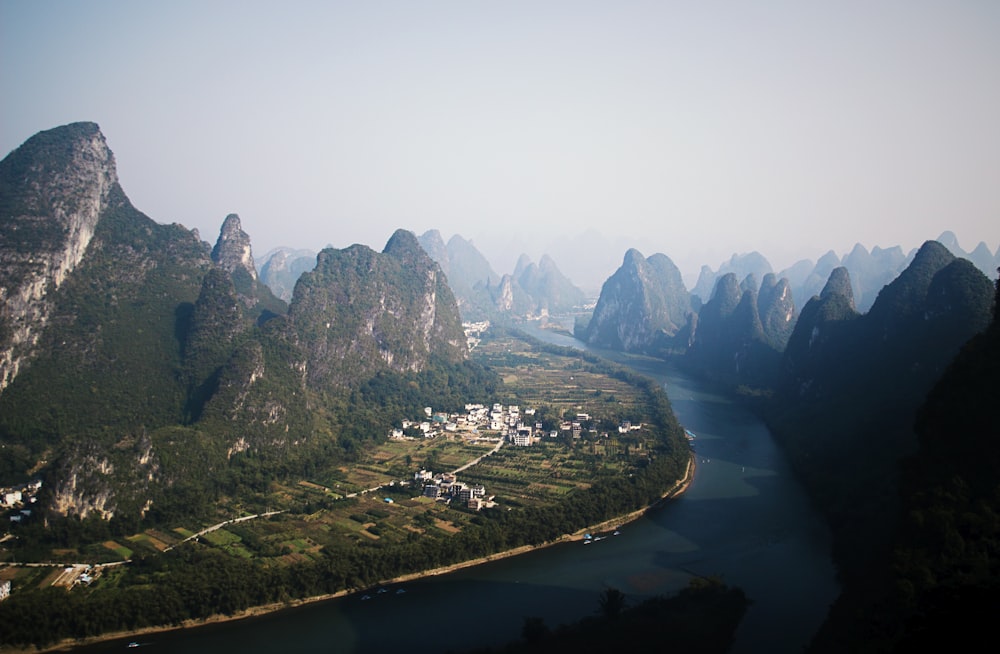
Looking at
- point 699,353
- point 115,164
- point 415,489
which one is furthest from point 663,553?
point 699,353

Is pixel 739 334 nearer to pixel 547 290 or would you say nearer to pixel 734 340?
pixel 734 340

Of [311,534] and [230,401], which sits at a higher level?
[230,401]

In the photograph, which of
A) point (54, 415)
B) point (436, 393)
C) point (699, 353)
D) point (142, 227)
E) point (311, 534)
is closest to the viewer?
point (311, 534)

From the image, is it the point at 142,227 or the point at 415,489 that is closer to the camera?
the point at 415,489

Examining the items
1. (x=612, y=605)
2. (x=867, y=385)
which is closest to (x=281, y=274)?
(x=867, y=385)

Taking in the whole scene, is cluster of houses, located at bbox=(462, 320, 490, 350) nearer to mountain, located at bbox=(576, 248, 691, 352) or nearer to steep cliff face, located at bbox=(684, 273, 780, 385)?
mountain, located at bbox=(576, 248, 691, 352)

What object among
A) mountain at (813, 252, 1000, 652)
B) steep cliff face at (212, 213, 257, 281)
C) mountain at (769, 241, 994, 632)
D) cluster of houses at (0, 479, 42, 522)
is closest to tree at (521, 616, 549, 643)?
mountain at (813, 252, 1000, 652)

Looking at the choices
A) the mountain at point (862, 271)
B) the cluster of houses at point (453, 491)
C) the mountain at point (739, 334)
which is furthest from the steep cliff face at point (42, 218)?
the mountain at point (862, 271)

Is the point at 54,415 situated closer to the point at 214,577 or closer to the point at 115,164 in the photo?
the point at 214,577
